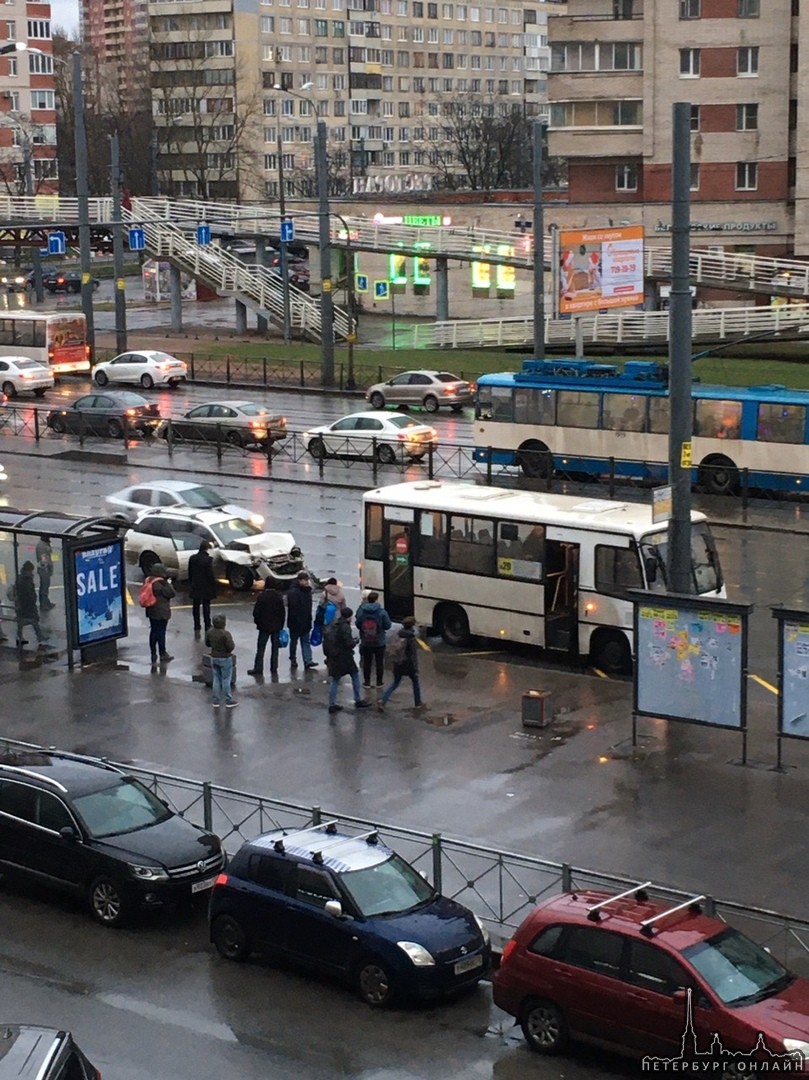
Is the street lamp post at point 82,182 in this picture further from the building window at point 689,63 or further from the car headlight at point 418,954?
the car headlight at point 418,954

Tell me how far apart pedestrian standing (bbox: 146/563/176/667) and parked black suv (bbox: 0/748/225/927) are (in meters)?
8.16

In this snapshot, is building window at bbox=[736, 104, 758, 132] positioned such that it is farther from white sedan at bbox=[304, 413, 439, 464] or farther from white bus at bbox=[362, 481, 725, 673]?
white bus at bbox=[362, 481, 725, 673]

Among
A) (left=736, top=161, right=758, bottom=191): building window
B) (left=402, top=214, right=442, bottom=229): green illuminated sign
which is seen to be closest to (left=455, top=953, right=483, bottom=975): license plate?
(left=736, top=161, right=758, bottom=191): building window

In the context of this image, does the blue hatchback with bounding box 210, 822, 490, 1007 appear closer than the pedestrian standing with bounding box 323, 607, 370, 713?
Yes

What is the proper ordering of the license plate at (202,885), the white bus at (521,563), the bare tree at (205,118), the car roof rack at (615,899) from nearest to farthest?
1. the car roof rack at (615,899)
2. the license plate at (202,885)
3. the white bus at (521,563)
4. the bare tree at (205,118)

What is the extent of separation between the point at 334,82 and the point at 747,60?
95800 millimetres

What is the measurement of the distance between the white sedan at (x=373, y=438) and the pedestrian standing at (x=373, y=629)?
18413 millimetres

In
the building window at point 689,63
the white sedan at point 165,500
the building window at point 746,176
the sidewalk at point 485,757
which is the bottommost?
the sidewalk at point 485,757

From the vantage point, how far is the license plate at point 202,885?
16.6m

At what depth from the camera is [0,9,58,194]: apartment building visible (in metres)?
123

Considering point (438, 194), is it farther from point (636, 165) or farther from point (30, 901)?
point (30, 901)

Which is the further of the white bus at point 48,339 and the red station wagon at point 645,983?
the white bus at point 48,339

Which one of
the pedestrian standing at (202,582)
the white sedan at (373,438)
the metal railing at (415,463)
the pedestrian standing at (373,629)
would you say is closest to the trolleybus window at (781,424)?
the metal railing at (415,463)

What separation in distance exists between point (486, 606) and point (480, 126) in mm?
116925
